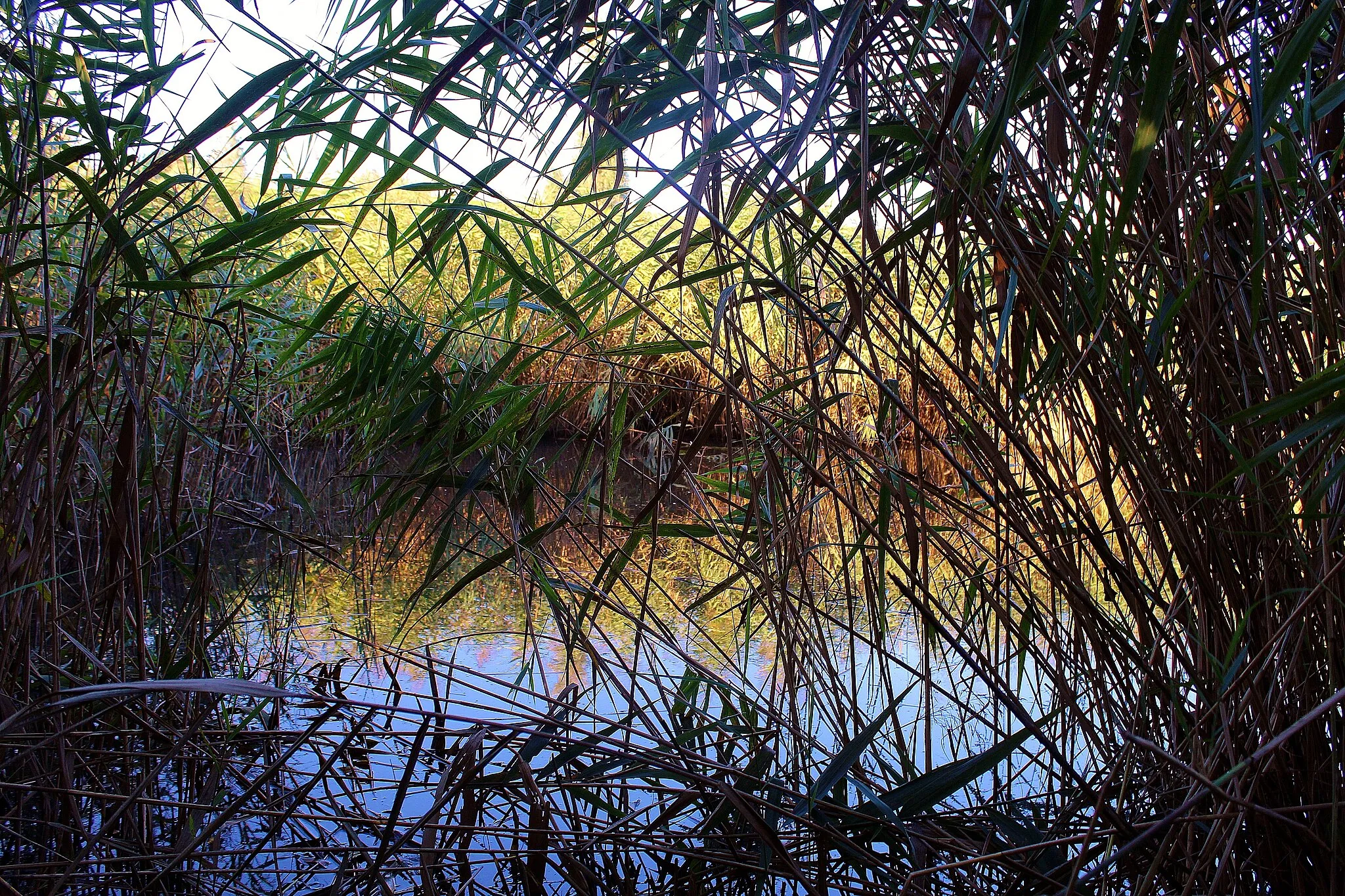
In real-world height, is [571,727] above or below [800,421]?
below

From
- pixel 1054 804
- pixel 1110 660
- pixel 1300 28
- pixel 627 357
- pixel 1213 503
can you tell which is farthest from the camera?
pixel 627 357

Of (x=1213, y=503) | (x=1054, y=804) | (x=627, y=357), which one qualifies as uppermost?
(x=627, y=357)

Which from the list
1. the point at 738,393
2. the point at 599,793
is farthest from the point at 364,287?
the point at 599,793

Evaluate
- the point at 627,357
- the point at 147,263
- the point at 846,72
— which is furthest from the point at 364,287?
the point at 846,72

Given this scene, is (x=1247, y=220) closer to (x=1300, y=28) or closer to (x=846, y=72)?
(x=1300, y=28)

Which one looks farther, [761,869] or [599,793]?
[599,793]

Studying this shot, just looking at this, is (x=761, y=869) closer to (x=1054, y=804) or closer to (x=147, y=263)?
(x=1054, y=804)

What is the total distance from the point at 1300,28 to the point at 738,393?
643mm

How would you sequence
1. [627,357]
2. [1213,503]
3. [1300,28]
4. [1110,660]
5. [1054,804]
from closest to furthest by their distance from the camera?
[1300,28]
[1213,503]
[1110,660]
[1054,804]
[627,357]

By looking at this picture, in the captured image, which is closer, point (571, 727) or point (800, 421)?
point (571, 727)

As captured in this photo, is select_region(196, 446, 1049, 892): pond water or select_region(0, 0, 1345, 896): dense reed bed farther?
select_region(196, 446, 1049, 892): pond water

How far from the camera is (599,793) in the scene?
5.22 feet

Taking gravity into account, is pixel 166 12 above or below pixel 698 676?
above

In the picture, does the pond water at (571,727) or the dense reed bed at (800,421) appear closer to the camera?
the dense reed bed at (800,421)
